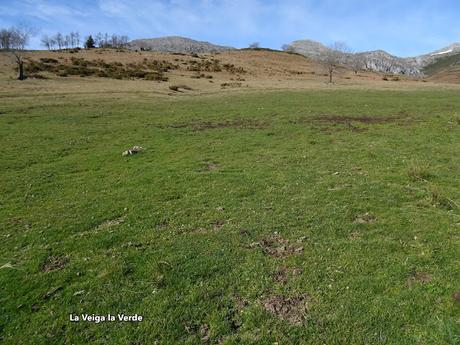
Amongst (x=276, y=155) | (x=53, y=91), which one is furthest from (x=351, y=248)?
(x=53, y=91)

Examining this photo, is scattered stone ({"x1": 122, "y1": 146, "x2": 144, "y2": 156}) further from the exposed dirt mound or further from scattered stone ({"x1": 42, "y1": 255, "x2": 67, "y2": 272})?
the exposed dirt mound

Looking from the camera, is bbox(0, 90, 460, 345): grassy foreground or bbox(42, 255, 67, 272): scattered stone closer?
bbox(0, 90, 460, 345): grassy foreground

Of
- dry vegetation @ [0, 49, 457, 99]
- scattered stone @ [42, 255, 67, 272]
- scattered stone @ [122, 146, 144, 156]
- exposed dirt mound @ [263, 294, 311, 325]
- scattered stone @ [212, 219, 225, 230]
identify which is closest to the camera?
exposed dirt mound @ [263, 294, 311, 325]

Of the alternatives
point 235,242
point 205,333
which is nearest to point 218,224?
point 235,242

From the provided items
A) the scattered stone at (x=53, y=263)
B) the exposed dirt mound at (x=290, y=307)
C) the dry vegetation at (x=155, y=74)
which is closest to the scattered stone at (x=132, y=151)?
the scattered stone at (x=53, y=263)

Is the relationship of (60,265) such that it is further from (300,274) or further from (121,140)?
(121,140)

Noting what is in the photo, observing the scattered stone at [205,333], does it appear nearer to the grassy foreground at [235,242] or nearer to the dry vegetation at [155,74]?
the grassy foreground at [235,242]

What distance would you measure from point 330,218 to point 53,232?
8071 mm

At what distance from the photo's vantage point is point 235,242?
30.1 feet

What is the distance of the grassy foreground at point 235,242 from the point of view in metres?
6.39

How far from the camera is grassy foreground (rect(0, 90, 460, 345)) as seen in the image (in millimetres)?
6395

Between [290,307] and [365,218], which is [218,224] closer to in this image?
[290,307]

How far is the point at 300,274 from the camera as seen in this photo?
25.4 feet

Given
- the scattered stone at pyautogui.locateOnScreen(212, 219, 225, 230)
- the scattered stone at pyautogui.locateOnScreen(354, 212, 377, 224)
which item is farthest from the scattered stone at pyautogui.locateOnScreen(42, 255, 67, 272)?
the scattered stone at pyautogui.locateOnScreen(354, 212, 377, 224)
